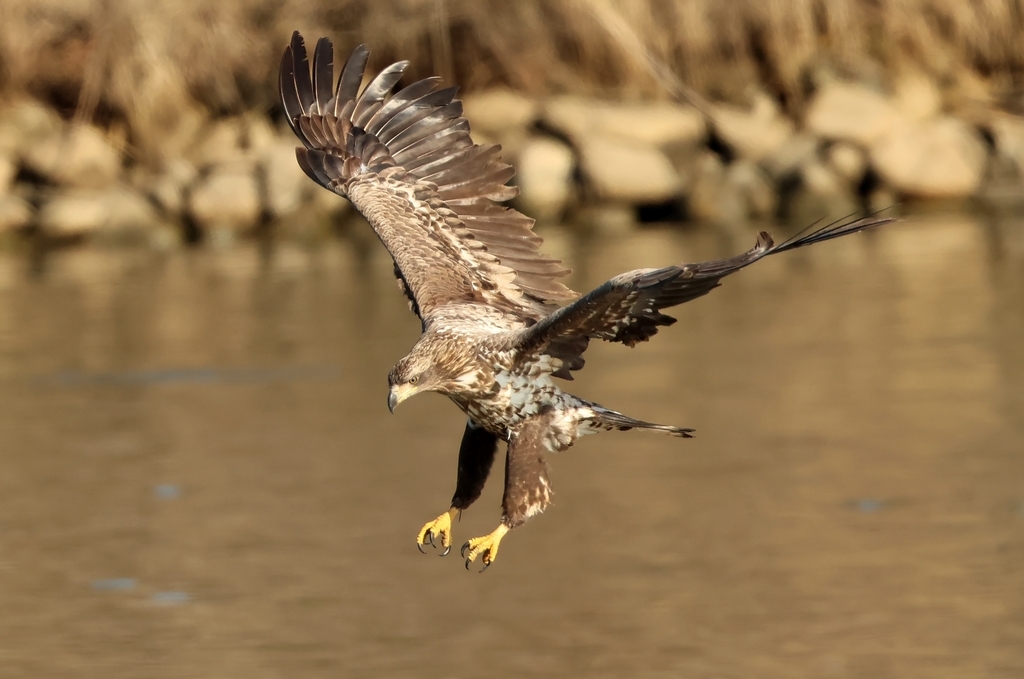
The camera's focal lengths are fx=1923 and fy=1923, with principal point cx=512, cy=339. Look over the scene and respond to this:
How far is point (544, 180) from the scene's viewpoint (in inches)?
827

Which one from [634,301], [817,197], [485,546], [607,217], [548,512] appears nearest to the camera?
[634,301]

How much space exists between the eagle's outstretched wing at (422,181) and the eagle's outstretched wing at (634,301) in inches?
29.1

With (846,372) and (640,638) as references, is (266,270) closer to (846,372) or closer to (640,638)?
(846,372)

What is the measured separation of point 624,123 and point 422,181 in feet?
48.0

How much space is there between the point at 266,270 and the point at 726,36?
7423mm

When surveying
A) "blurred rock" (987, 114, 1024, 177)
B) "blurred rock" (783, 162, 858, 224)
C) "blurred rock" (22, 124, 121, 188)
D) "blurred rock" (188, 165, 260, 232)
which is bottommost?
"blurred rock" (783, 162, 858, 224)

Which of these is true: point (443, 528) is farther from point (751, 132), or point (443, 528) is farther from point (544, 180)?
point (751, 132)

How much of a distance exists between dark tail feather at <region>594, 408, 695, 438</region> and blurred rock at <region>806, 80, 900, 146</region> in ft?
52.5

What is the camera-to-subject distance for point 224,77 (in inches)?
885

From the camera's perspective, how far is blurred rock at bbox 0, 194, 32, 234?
68.6ft

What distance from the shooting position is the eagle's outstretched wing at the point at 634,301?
16.8ft

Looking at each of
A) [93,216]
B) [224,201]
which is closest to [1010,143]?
[224,201]

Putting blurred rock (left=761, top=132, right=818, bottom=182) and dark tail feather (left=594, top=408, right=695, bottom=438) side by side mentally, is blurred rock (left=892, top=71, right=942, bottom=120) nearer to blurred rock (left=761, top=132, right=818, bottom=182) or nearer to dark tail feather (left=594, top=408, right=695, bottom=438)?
blurred rock (left=761, top=132, right=818, bottom=182)

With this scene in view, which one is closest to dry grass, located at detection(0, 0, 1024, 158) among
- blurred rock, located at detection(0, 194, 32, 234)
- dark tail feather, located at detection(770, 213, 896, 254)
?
blurred rock, located at detection(0, 194, 32, 234)
